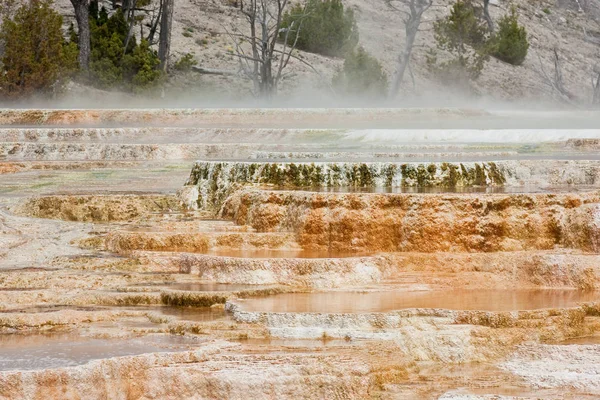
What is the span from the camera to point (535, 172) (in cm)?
934

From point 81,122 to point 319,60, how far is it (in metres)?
10.5

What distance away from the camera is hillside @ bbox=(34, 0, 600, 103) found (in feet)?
83.0

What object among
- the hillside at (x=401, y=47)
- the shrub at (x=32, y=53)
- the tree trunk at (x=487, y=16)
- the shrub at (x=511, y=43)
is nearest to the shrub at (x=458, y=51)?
the hillside at (x=401, y=47)

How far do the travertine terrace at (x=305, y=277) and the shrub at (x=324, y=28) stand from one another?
1426cm

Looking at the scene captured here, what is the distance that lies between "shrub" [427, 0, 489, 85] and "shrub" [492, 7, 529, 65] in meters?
0.52

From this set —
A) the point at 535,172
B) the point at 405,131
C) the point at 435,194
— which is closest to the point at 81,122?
the point at 405,131

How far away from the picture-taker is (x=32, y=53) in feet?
65.6

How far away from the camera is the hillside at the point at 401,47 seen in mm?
25297

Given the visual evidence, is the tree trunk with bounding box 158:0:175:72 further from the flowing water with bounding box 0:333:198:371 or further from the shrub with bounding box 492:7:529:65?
the flowing water with bounding box 0:333:198:371

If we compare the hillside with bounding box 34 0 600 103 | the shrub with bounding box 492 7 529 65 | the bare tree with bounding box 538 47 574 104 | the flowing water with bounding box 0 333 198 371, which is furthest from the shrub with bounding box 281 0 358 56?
the flowing water with bounding box 0 333 198 371

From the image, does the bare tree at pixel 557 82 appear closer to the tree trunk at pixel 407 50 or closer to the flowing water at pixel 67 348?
the tree trunk at pixel 407 50

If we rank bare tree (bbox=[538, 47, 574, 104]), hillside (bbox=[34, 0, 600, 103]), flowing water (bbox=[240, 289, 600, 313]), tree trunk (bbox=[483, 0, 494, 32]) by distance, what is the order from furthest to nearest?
tree trunk (bbox=[483, 0, 494, 32]) < bare tree (bbox=[538, 47, 574, 104]) < hillside (bbox=[34, 0, 600, 103]) < flowing water (bbox=[240, 289, 600, 313])

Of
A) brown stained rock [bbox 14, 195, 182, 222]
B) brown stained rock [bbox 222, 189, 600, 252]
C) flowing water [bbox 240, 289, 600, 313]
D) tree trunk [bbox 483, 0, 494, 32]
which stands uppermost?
tree trunk [bbox 483, 0, 494, 32]

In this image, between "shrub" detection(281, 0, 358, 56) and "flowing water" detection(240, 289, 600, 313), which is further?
"shrub" detection(281, 0, 358, 56)
